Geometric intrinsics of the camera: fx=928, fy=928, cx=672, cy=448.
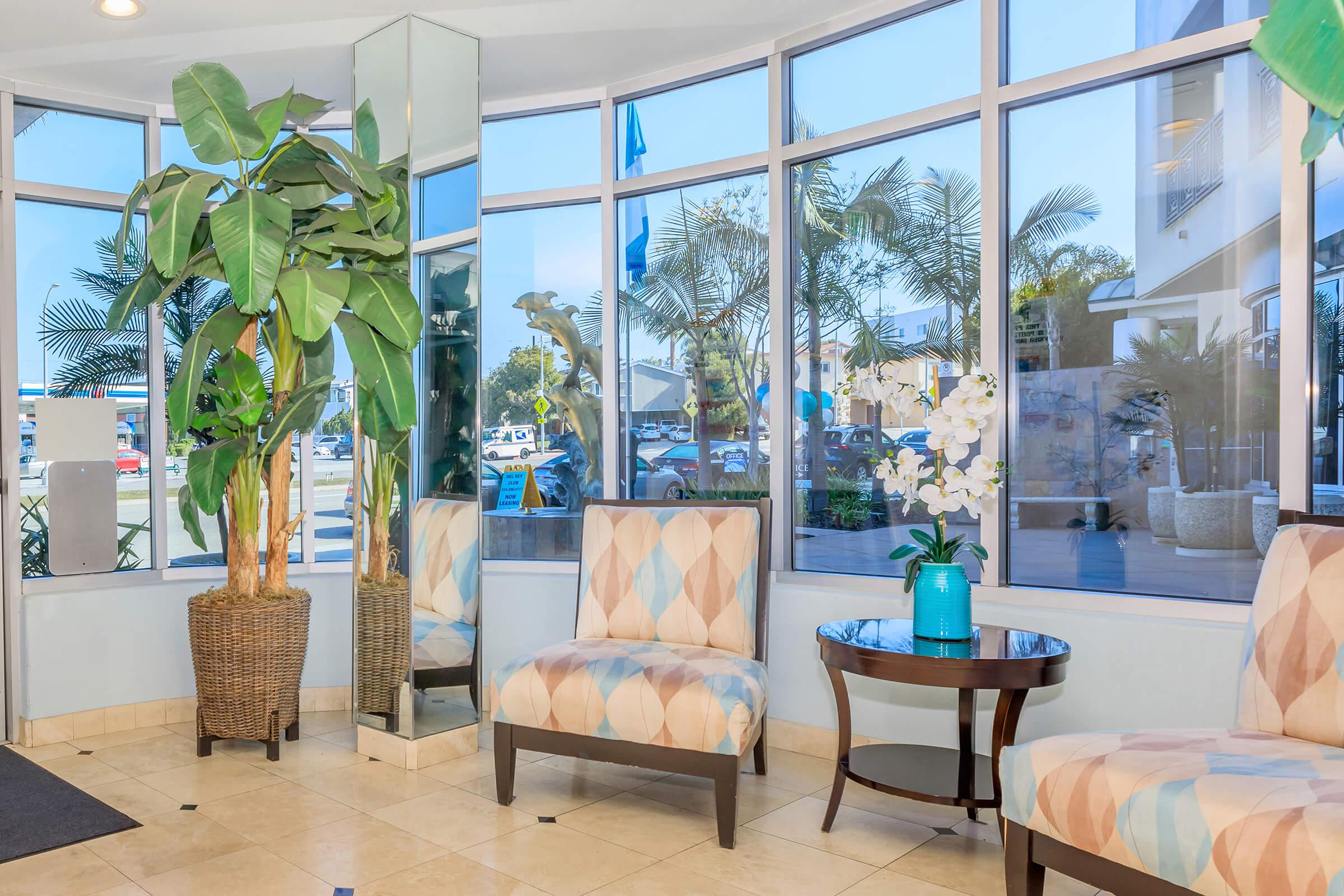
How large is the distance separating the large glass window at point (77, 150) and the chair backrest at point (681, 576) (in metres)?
2.83

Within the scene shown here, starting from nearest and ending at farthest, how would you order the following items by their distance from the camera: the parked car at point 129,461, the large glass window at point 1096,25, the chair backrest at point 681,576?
1. the large glass window at point 1096,25
2. the chair backrest at point 681,576
3. the parked car at point 129,461

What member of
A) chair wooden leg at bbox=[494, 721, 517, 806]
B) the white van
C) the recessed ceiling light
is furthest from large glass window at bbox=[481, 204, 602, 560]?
the recessed ceiling light

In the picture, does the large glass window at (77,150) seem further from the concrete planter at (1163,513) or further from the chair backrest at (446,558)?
the concrete planter at (1163,513)

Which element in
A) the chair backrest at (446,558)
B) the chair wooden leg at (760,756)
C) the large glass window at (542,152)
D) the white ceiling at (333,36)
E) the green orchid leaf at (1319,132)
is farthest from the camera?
the large glass window at (542,152)

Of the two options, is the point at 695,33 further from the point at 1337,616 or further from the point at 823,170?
the point at 1337,616

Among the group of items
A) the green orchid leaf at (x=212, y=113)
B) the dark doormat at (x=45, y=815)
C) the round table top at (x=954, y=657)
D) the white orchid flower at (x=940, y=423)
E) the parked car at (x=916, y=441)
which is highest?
the green orchid leaf at (x=212, y=113)

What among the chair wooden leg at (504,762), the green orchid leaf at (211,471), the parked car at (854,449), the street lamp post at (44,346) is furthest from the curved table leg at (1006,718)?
the street lamp post at (44,346)

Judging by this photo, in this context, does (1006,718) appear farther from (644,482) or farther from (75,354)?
(75,354)

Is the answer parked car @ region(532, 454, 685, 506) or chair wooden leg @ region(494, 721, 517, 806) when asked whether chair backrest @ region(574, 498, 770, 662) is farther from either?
parked car @ region(532, 454, 685, 506)

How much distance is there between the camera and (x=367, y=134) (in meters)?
3.67

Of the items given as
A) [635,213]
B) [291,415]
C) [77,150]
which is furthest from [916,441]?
[77,150]

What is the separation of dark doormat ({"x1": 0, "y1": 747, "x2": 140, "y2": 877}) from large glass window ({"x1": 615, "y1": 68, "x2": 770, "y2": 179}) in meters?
3.26

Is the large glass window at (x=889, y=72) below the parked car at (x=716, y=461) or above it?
above

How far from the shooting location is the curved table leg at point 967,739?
2752 millimetres
